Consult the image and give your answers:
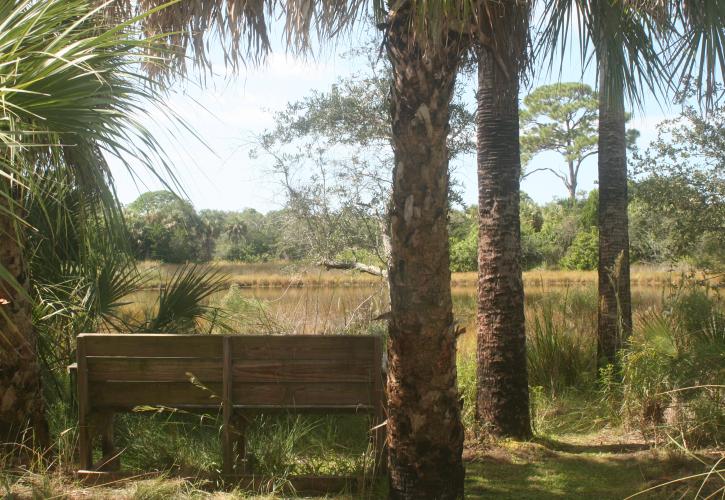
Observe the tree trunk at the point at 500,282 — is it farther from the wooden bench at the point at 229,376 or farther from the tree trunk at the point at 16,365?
the tree trunk at the point at 16,365

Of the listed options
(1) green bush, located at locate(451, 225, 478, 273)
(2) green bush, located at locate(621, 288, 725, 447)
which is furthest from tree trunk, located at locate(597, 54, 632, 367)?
(1) green bush, located at locate(451, 225, 478, 273)

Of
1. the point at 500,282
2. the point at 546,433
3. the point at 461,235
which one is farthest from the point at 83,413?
the point at 461,235

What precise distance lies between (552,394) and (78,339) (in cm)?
514

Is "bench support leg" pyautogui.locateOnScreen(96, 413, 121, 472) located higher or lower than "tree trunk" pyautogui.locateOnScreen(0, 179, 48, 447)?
lower

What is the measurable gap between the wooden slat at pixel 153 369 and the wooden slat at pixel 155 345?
0.04 m

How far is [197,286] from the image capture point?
6.83 m

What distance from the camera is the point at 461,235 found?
32.2m

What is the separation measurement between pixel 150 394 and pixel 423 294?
2.01m

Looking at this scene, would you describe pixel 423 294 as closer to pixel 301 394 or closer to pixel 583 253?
pixel 301 394

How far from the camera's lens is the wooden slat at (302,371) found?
4953mm

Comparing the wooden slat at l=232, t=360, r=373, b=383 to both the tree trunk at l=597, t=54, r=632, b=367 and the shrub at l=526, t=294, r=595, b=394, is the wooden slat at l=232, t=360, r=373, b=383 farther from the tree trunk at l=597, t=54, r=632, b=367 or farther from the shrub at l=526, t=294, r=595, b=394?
the tree trunk at l=597, t=54, r=632, b=367

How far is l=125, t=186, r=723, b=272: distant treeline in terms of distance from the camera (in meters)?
9.40

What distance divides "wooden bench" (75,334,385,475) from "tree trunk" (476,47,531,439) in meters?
Result: 2.10

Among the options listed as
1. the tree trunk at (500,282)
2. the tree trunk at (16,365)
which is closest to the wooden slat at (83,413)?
the tree trunk at (16,365)
